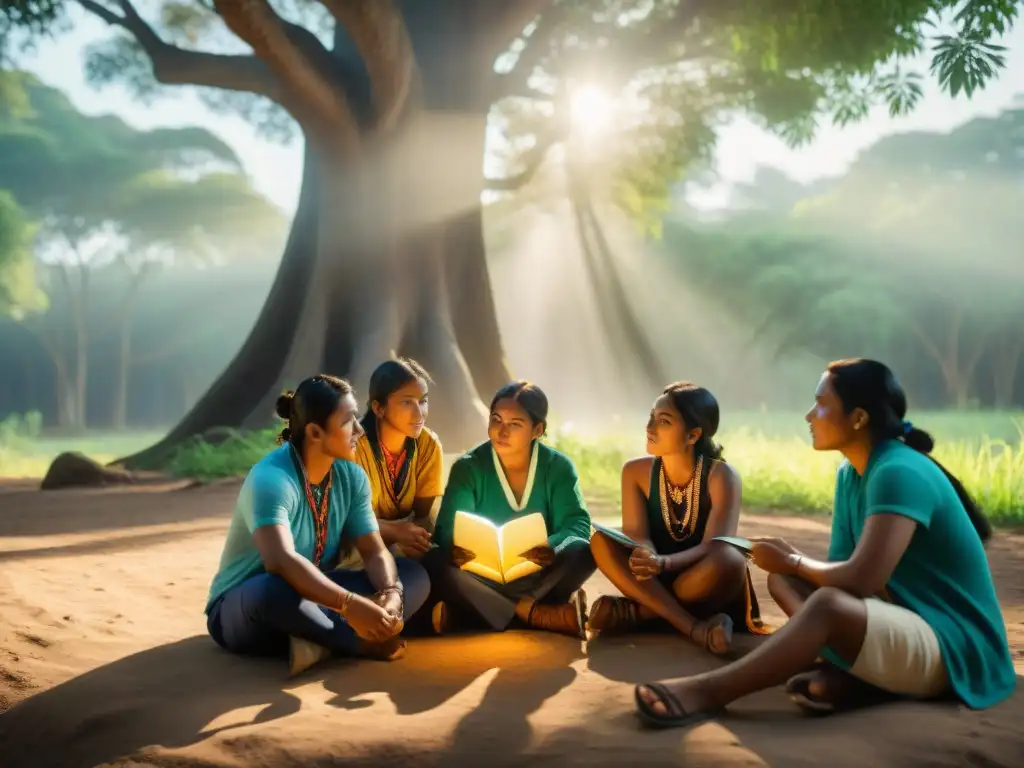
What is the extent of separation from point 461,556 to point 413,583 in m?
0.21

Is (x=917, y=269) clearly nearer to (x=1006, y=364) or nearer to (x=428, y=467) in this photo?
(x=1006, y=364)

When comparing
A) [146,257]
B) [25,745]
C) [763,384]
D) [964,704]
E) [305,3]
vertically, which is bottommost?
[25,745]

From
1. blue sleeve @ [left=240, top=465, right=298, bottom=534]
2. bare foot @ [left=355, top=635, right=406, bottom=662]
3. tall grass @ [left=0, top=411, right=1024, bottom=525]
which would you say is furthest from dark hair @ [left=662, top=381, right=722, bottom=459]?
tall grass @ [left=0, top=411, right=1024, bottom=525]

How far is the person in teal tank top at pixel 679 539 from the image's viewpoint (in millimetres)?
3500

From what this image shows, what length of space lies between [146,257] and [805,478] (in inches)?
825

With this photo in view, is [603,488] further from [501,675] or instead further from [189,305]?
[189,305]

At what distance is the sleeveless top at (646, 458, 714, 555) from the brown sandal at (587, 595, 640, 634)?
9.4 inches

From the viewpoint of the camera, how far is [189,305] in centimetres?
3062

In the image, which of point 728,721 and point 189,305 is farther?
point 189,305

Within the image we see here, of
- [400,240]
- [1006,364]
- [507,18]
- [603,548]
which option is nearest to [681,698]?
[603,548]

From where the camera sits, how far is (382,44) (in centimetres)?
832

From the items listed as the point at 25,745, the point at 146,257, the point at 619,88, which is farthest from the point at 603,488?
the point at 146,257

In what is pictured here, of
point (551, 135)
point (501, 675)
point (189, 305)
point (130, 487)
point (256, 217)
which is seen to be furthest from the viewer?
point (189, 305)

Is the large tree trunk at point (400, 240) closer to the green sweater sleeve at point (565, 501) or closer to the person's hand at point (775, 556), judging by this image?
the green sweater sleeve at point (565, 501)
